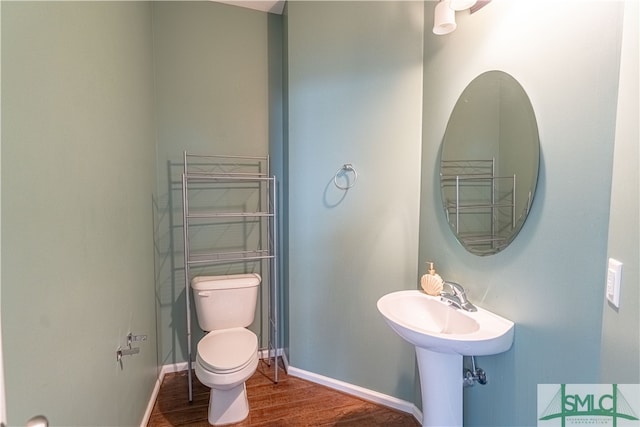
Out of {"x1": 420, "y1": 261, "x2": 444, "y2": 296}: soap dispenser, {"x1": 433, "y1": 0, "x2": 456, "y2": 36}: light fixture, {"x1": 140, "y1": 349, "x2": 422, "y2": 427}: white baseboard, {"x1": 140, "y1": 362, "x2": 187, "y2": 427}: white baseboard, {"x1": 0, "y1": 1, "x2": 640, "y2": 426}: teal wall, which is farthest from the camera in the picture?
{"x1": 140, "y1": 349, "x2": 422, "y2": 427}: white baseboard

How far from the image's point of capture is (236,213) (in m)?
2.38

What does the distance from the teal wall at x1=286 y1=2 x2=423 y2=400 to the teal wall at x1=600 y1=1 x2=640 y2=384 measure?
109 cm

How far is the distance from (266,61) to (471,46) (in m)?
1.53

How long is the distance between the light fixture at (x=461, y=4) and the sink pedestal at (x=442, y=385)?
163 cm

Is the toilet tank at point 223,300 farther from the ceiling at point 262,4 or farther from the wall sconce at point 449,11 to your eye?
the ceiling at point 262,4

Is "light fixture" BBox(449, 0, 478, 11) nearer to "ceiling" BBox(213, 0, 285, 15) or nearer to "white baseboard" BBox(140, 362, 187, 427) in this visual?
"ceiling" BBox(213, 0, 285, 15)

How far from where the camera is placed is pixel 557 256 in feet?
3.70

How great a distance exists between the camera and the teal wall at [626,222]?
0.80 m

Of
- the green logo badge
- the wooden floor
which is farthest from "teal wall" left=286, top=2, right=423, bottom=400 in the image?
the green logo badge

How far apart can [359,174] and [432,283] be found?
2.66ft

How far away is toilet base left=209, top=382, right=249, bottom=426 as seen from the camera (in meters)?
1.85

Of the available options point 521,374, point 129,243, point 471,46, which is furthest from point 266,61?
point 521,374

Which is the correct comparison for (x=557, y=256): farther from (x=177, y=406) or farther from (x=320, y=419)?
(x=177, y=406)

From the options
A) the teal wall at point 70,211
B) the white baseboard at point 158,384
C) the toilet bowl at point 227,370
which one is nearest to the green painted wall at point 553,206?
the toilet bowl at point 227,370
